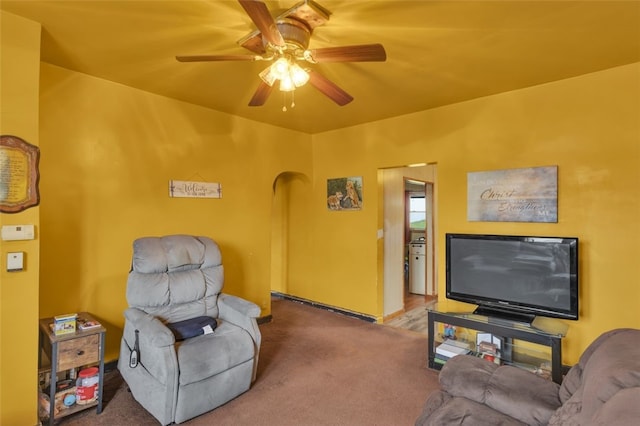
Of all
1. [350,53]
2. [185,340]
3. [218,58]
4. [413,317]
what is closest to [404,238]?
[413,317]

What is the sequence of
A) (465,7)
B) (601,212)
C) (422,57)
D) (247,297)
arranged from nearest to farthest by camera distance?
(465,7) → (422,57) → (601,212) → (247,297)

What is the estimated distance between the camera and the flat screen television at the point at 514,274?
2.76 m

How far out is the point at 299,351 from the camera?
3.47 metres

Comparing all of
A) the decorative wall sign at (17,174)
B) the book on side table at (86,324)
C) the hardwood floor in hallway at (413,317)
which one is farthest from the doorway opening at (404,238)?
the decorative wall sign at (17,174)

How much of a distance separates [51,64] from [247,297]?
296 centimetres

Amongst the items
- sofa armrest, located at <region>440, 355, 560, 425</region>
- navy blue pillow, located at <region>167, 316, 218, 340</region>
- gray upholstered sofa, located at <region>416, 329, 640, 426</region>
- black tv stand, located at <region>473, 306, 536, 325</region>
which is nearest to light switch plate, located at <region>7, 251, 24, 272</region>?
navy blue pillow, located at <region>167, 316, 218, 340</region>

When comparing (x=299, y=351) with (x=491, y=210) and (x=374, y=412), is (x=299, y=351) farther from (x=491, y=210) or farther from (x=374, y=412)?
(x=491, y=210)

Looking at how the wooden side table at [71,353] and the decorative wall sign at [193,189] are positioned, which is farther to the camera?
the decorative wall sign at [193,189]

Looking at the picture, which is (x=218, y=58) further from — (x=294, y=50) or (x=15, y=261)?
(x=15, y=261)

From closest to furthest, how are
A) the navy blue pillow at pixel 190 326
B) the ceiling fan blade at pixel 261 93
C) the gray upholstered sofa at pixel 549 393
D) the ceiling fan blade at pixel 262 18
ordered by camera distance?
the gray upholstered sofa at pixel 549 393 < the ceiling fan blade at pixel 262 18 < the ceiling fan blade at pixel 261 93 < the navy blue pillow at pixel 190 326

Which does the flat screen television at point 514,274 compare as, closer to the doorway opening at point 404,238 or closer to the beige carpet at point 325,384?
the beige carpet at point 325,384

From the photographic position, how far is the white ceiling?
196 centimetres

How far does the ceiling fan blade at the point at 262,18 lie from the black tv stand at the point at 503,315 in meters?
2.79

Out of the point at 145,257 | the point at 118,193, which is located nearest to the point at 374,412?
the point at 145,257
